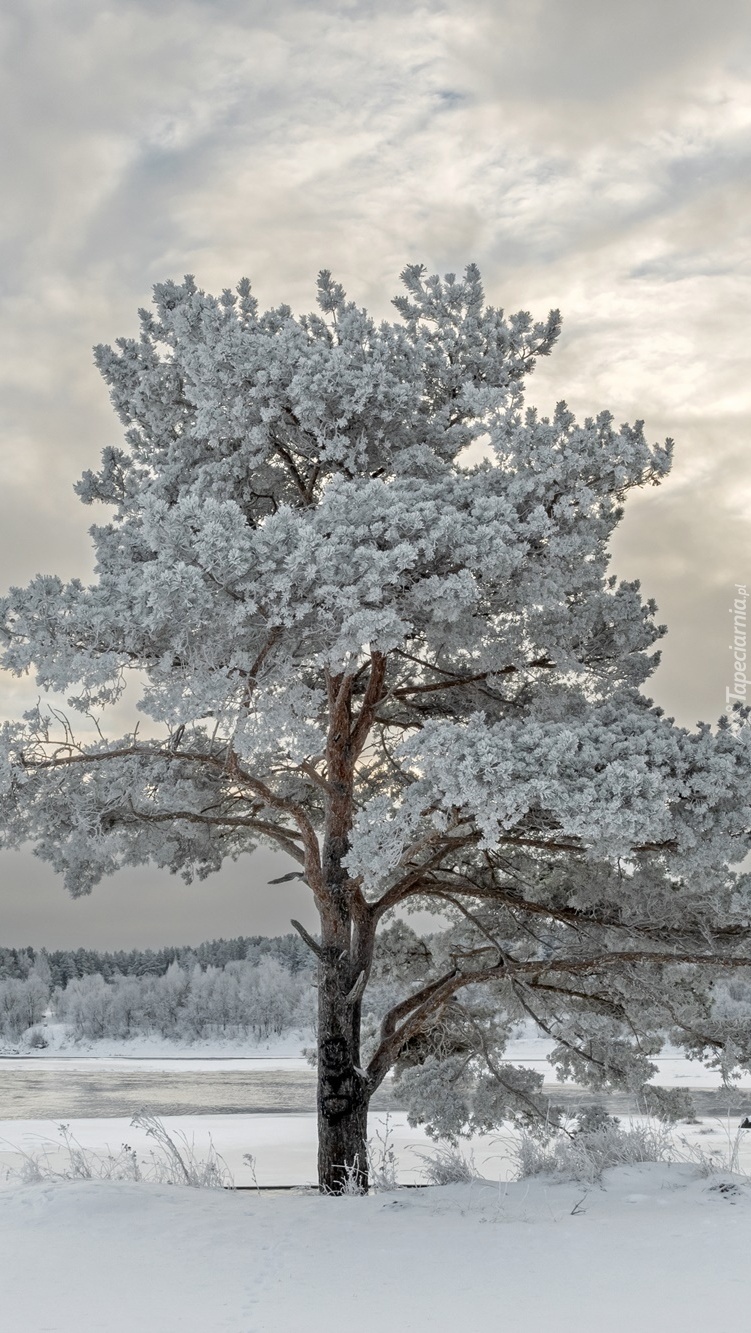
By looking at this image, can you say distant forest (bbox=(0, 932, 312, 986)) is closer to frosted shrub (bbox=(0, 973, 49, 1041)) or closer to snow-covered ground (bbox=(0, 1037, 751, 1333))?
frosted shrub (bbox=(0, 973, 49, 1041))

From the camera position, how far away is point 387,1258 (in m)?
5.57

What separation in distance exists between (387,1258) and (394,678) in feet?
17.8

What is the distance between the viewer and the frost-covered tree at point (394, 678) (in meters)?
6.81

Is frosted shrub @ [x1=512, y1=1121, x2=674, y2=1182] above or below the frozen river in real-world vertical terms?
above

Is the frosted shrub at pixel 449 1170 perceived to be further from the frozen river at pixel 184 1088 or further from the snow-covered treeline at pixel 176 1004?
the snow-covered treeline at pixel 176 1004

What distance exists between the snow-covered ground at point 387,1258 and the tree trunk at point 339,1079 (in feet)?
3.89

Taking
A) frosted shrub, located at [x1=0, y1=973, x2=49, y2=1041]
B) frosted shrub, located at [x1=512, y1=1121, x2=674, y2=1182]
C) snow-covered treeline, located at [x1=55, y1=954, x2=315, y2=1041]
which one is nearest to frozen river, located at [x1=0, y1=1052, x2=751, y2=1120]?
snow-covered treeline, located at [x1=55, y1=954, x2=315, y2=1041]

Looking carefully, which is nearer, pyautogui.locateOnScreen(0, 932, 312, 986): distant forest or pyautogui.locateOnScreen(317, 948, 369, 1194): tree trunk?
pyautogui.locateOnScreen(317, 948, 369, 1194): tree trunk

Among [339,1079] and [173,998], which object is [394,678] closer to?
[339,1079]

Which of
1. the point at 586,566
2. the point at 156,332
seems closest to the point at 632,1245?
the point at 586,566

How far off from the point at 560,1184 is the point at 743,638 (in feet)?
15.4

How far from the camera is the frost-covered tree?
681cm

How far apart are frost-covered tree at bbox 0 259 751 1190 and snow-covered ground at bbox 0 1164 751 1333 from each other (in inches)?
79.4

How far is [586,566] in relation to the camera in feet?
27.0
